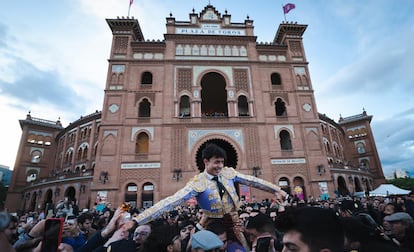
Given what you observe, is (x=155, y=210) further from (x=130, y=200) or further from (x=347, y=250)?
(x=130, y=200)

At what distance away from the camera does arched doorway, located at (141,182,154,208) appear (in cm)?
1702

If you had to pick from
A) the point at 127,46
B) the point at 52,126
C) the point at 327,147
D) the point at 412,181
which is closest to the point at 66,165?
the point at 52,126

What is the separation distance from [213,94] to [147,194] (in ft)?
44.6

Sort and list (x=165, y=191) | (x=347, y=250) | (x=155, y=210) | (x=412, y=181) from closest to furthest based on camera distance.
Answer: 1. (x=347, y=250)
2. (x=155, y=210)
3. (x=165, y=191)
4. (x=412, y=181)

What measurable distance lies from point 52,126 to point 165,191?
29.2 m

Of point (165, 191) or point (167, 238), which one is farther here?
point (165, 191)

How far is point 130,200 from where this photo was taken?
17.2 meters

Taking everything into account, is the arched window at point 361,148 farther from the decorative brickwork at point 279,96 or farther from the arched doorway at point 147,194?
the arched doorway at point 147,194

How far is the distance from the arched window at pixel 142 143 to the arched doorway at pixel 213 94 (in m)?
5.85

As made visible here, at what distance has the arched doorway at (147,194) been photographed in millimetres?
17016

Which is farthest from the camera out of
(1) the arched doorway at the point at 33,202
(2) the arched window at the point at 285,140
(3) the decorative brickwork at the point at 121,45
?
(1) the arched doorway at the point at 33,202

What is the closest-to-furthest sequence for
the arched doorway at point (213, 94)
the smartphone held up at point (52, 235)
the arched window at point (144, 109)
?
the smartphone held up at point (52, 235) → the arched window at point (144, 109) → the arched doorway at point (213, 94)

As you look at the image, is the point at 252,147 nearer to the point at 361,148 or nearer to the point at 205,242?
the point at 205,242

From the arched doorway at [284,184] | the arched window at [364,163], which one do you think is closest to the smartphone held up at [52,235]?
the arched doorway at [284,184]
